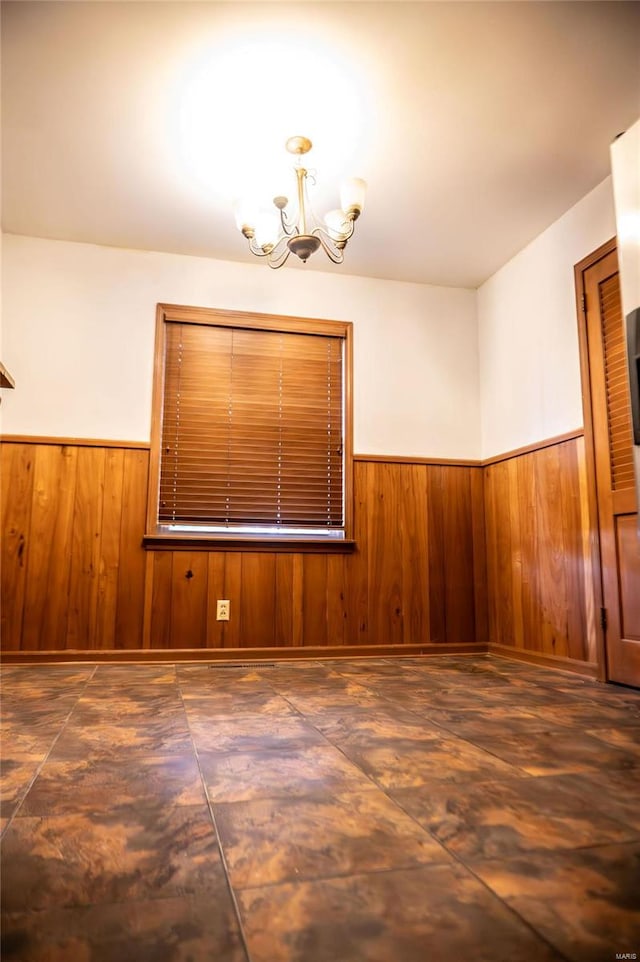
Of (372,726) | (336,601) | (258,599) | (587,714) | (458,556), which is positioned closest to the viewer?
(372,726)

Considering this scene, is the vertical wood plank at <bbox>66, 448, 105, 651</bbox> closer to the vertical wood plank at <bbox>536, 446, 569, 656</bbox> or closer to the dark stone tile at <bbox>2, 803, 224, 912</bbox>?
the dark stone tile at <bbox>2, 803, 224, 912</bbox>

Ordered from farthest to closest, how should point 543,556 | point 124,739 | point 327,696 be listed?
1. point 543,556
2. point 327,696
3. point 124,739

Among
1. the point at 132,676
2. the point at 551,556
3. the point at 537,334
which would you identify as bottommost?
the point at 132,676

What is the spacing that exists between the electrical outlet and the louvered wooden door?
1884mm

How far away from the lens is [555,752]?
59.9 inches

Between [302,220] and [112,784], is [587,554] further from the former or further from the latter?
[112,784]

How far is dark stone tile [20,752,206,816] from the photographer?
116 cm

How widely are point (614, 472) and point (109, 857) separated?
2.44m

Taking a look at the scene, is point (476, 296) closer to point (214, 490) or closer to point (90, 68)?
point (214, 490)

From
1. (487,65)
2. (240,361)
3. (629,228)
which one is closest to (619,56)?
(487,65)

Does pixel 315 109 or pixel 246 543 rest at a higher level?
pixel 315 109

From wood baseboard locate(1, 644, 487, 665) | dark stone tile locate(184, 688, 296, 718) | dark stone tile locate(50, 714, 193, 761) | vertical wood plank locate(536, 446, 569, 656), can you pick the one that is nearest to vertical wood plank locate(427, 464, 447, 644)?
wood baseboard locate(1, 644, 487, 665)

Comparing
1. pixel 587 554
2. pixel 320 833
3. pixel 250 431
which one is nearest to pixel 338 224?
pixel 250 431

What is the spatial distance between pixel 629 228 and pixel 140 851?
1759mm
